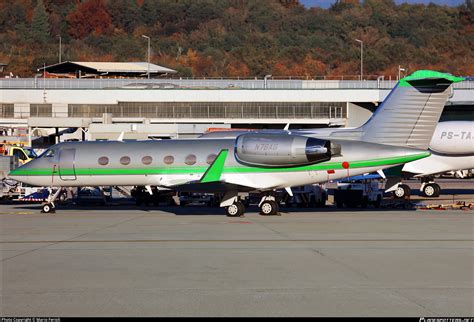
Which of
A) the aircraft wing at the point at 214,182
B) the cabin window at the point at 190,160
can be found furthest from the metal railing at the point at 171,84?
the aircraft wing at the point at 214,182

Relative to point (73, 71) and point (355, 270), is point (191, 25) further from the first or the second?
point (355, 270)

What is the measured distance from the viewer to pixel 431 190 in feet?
133

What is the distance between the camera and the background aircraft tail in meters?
28.3

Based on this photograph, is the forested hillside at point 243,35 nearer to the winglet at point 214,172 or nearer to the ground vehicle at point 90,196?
the ground vehicle at point 90,196

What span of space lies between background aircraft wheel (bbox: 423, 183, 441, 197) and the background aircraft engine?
45.9 ft

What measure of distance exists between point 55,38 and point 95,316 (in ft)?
449

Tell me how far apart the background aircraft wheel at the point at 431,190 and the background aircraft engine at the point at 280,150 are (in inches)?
551

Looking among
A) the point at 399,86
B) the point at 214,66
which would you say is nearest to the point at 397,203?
the point at 399,86

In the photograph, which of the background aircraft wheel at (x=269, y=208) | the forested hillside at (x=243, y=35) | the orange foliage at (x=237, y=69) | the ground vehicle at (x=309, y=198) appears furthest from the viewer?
the forested hillside at (x=243, y=35)

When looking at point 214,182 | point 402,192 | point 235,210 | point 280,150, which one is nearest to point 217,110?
point 402,192

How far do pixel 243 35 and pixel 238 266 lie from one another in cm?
12125

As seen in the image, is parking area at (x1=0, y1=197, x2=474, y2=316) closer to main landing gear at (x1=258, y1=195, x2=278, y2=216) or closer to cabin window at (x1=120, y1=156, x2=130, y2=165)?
main landing gear at (x1=258, y1=195, x2=278, y2=216)

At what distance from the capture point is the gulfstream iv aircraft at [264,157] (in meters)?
28.3

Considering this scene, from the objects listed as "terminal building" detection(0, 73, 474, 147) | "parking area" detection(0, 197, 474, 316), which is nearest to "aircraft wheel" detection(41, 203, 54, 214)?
"parking area" detection(0, 197, 474, 316)
